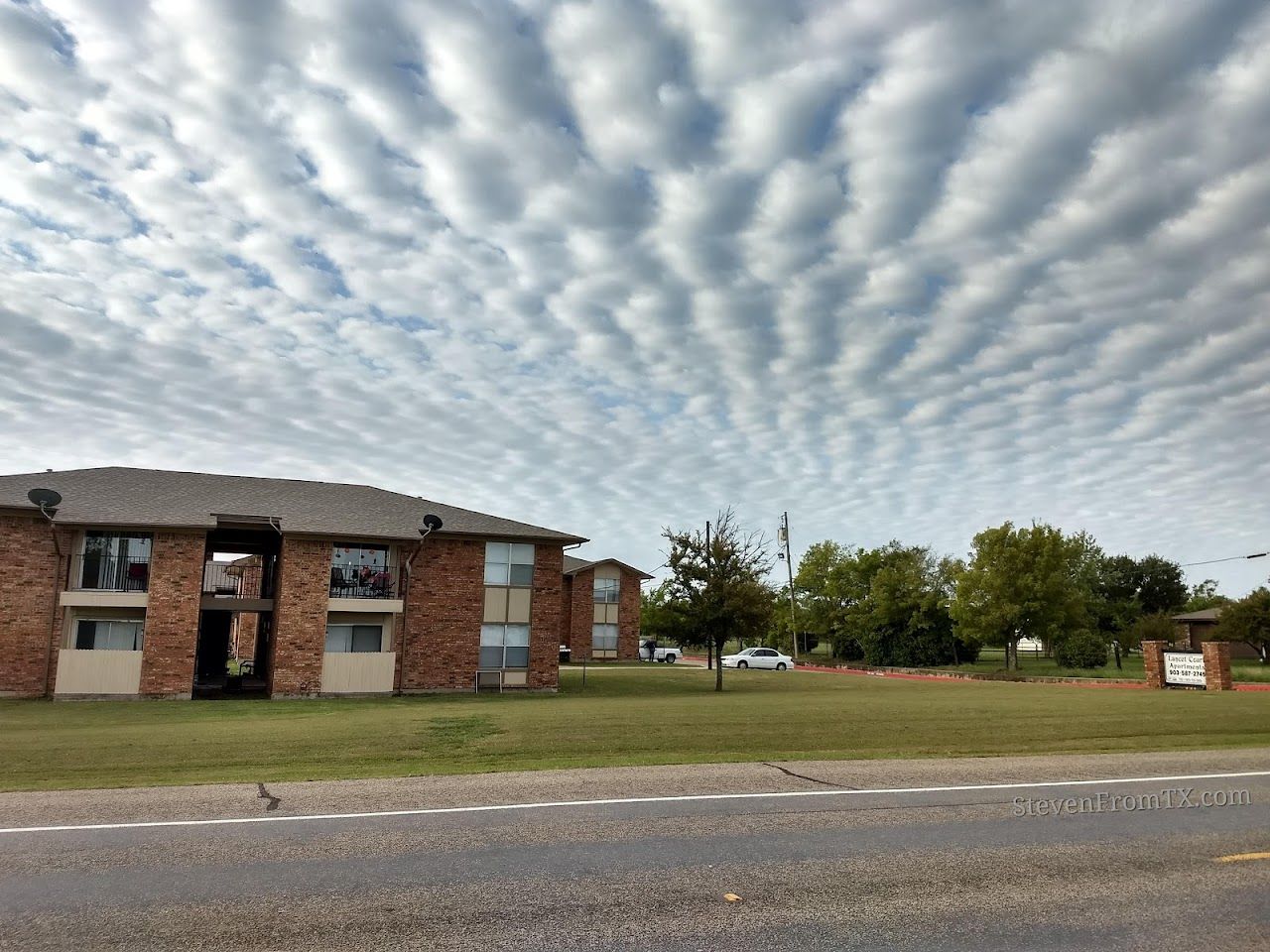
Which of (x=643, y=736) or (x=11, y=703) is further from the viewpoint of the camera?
(x=11, y=703)

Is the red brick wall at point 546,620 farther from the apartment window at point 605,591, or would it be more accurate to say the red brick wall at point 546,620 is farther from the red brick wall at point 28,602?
the apartment window at point 605,591

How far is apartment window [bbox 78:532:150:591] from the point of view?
26609 mm

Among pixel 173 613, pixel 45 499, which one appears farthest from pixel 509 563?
pixel 45 499

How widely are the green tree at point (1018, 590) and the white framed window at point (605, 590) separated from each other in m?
22.8

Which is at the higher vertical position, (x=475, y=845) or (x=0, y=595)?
(x=0, y=595)

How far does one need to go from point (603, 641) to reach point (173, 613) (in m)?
35.0

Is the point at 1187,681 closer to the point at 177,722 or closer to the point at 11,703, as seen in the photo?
the point at 177,722

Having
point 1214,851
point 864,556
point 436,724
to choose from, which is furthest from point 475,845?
point 864,556

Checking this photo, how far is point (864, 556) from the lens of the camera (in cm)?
6128

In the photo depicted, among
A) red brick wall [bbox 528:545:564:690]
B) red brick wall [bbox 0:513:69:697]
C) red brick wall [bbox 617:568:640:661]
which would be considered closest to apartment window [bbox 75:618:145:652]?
red brick wall [bbox 0:513:69:697]

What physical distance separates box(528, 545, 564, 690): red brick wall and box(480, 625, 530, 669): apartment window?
0.91 feet

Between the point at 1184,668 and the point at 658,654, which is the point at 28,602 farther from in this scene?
the point at 658,654

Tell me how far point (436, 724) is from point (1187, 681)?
25.8 metres

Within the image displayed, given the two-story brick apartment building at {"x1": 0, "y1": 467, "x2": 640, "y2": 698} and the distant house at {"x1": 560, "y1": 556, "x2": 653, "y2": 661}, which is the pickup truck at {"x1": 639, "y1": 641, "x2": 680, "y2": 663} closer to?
the distant house at {"x1": 560, "y1": 556, "x2": 653, "y2": 661}
